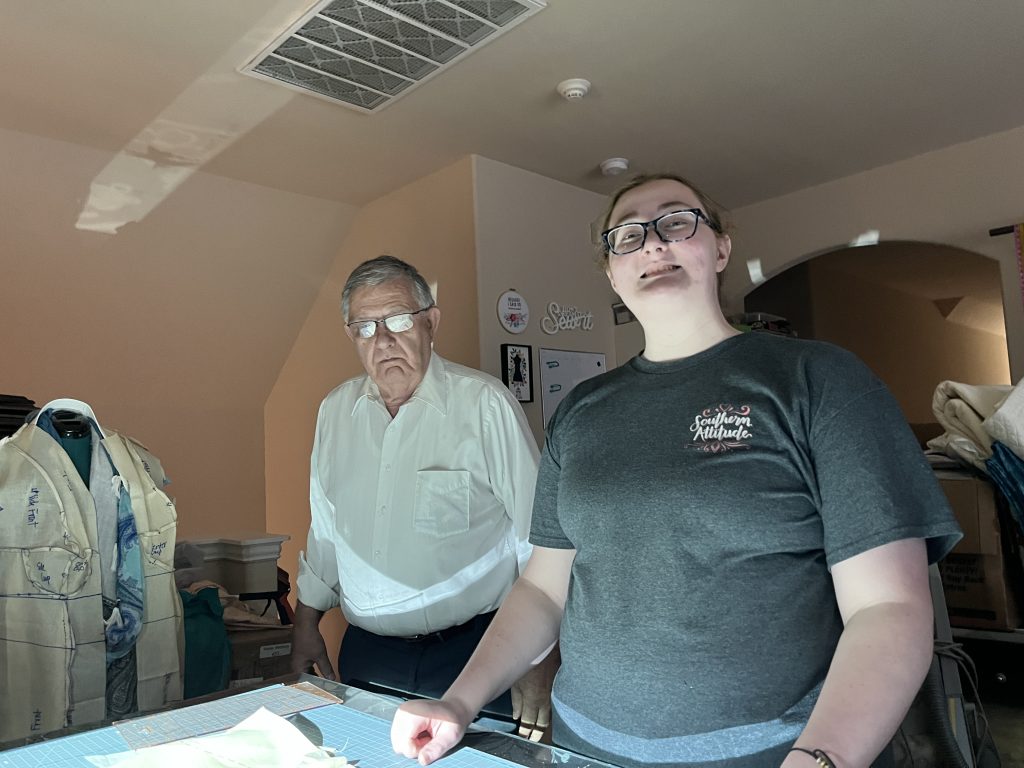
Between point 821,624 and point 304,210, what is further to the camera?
point 304,210

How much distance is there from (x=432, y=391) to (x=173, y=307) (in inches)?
92.7

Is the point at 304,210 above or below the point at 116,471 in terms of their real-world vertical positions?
above

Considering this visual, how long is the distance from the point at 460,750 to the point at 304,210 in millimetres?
3428

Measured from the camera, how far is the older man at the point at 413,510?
1.75 metres

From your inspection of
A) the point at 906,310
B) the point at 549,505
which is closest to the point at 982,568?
the point at 549,505

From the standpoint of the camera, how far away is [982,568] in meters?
2.28

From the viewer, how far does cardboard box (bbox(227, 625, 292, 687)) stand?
7.93 feet

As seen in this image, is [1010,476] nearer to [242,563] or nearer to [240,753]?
[240,753]

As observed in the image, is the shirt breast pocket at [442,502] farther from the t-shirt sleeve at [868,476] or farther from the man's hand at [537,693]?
the t-shirt sleeve at [868,476]

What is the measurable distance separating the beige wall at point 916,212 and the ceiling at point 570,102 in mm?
97

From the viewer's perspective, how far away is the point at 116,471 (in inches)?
75.3

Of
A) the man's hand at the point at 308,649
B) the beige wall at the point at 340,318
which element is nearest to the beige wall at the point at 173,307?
the beige wall at the point at 340,318

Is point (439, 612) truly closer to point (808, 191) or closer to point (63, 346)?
point (63, 346)

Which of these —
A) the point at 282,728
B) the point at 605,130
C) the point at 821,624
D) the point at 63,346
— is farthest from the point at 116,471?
the point at 605,130
